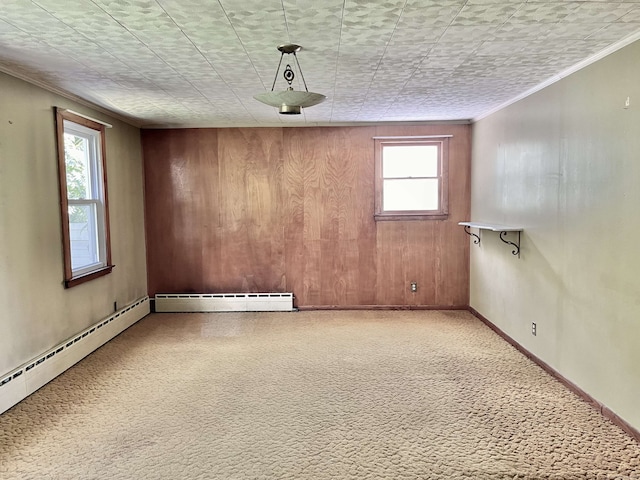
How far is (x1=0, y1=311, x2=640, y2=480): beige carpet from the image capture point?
89.4 inches

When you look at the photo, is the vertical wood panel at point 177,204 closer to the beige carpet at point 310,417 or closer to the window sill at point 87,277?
the window sill at point 87,277

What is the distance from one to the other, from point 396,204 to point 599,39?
3109mm

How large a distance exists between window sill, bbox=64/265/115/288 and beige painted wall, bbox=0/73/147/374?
2.4 inches

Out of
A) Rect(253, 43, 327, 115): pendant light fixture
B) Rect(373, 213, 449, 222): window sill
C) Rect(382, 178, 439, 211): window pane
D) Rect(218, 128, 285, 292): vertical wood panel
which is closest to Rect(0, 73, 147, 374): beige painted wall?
Rect(218, 128, 285, 292): vertical wood panel

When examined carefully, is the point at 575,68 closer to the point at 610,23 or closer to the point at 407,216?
the point at 610,23

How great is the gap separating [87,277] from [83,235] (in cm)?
46

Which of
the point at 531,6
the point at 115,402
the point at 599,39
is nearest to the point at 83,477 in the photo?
the point at 115,402

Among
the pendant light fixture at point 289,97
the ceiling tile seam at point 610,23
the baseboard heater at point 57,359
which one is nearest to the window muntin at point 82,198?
the baseboard heater at point 57,359

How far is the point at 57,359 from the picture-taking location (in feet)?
11.5

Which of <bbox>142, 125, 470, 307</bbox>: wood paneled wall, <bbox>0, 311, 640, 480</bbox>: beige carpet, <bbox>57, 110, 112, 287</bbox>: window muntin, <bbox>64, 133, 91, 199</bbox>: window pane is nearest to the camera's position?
<bbox>0, 311, 640, 480</bbox>: beige carpet

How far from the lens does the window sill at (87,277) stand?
3.71 metres

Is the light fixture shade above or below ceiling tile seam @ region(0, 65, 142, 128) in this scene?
below

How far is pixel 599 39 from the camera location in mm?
2518

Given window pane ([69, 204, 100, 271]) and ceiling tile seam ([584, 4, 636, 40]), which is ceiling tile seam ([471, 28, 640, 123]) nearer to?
ceiling tile seam ([584, 4, 636, 40])
